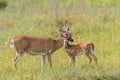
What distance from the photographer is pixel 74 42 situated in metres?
14.3

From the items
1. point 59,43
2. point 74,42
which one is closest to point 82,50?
Result: point 59,43

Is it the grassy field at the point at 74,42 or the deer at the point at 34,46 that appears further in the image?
the deer at the point at 34,46

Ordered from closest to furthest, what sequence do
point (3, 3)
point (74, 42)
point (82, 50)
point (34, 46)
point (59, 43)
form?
point (34, 46) < point (82, 50) < point (59, 43) < point (74, 42) < point (3, 3)

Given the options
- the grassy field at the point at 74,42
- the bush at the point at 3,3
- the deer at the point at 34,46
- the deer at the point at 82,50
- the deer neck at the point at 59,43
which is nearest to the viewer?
the grassy field at the point at 74,42

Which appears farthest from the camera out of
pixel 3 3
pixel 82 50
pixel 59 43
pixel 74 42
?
pixel 3 3

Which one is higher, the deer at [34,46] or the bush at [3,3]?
the bush at [3,3]

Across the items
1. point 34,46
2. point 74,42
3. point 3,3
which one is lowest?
point 74,42

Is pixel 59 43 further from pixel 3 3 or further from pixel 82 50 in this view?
pixel 3 3

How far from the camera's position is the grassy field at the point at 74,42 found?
32.4 ft

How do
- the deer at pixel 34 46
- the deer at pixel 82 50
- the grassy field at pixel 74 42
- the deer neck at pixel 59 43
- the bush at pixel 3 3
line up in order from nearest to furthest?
1. the grassy field at pixel 74 42
2. the deer at pixel 34 46
3. the deer at pixel 82 50
4. the deer neck at pixel 59 43
5. the bush at pixel 3 3

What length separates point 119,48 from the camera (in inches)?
516

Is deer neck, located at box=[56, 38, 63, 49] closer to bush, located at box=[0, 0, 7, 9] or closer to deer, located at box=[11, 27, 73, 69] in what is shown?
deer, located at box=[11, 27, 73, 69]

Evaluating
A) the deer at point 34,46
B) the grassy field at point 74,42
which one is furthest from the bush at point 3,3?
the deer at point 34,46

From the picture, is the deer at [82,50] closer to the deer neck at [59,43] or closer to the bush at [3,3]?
the deer neck at [59,43]
